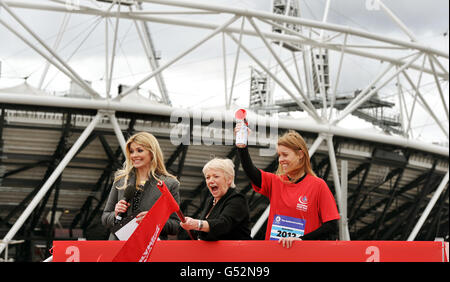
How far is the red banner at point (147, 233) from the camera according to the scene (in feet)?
13.5

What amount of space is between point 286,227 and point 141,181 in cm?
129

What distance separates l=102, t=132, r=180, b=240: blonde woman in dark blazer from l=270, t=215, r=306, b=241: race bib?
0.82 metres

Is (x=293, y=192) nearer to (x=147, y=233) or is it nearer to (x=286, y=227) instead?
(x=286, y=227)

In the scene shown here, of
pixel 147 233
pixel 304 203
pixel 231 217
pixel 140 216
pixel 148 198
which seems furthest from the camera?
pixel 148 198

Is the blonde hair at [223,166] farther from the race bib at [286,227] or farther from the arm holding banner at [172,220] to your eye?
the race bib at [286,227]

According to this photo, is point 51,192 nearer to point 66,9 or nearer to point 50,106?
point 50,106

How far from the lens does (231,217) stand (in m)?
5.02

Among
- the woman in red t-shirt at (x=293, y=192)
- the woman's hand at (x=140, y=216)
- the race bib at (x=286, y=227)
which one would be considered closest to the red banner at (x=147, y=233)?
the woman's hand at (x=140, y=216)

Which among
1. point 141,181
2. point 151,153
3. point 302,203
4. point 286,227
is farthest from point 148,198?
point 302,203

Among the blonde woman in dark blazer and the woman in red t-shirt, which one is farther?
the blonde woman in dark blazer

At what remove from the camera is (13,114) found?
18453 mm

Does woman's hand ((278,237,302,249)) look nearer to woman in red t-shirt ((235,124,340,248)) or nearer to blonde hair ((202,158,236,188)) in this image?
woman in red t-shirt ((235,124,340,248))

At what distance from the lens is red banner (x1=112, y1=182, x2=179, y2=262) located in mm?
4102

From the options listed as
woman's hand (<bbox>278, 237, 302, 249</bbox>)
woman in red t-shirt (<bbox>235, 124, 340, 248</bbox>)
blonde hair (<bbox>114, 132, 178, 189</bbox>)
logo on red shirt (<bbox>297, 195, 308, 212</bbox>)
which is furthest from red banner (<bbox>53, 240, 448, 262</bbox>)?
blonde hair (<bbox>114, 132, 178, 189</bbox>)
